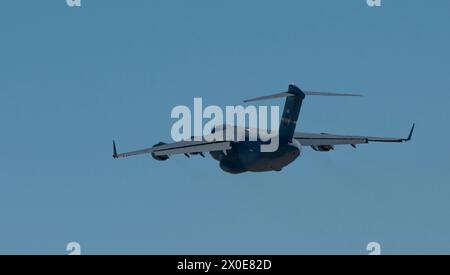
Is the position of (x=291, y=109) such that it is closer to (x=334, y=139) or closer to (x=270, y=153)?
(x=270, y=153)

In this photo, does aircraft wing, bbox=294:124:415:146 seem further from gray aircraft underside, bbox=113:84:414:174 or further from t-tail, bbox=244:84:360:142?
t-tail, bbox=244:84:360:142

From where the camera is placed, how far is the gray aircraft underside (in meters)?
87.1

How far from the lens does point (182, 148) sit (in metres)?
90.4

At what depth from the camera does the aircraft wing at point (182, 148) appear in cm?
9012

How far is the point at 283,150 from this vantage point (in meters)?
86.3

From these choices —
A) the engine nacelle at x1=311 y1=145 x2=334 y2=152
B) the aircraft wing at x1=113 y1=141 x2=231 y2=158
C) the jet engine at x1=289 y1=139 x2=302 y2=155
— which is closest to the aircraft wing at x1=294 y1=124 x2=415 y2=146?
the engine nacelle at x1=311 y1=145 x2=334 y2=152

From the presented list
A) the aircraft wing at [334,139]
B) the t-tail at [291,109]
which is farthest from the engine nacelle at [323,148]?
the t-tail at [291,109]

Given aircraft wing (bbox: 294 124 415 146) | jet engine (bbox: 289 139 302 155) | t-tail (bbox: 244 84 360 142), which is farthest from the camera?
aircraft wing (bbox: 294 124 415 146)

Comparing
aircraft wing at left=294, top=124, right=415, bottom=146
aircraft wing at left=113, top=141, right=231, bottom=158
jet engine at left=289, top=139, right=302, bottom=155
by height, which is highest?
aircraft wing at left=294, top=124, right=415, bottom=146
